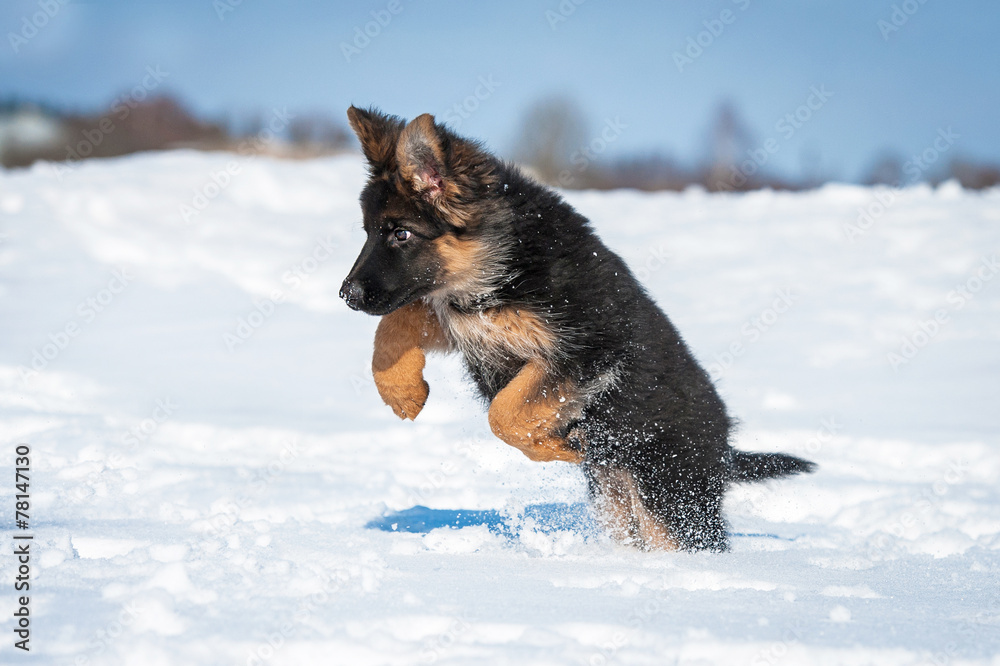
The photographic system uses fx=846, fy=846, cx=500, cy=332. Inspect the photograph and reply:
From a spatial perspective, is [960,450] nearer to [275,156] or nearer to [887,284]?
[887,284]

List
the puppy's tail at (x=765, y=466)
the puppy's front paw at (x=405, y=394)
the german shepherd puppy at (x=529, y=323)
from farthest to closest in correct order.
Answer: the puppy's tail at (x=765, y=466), the puppy's front paw at (x=405, y=394), the german shepherd puppy at (x=529, y=323)

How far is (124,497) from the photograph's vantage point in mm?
4129

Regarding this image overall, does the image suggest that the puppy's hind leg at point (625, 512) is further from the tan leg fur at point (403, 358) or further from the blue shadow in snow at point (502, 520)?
the tan leg fur at point (403, 358)

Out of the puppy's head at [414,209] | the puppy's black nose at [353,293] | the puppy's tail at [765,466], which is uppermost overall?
the puppy's head at [414,209]

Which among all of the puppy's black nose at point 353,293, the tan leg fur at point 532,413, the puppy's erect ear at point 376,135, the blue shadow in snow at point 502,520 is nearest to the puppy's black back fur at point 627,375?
the tan leg fur at point 532,413

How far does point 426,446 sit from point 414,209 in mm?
3073

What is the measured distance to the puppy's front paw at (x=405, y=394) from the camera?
398 centimetres

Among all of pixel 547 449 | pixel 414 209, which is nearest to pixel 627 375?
pixel 547 449

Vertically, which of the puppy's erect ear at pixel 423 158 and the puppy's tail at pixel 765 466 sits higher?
the puppy's erect ear at pixel 423 158

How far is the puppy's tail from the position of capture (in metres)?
4.46

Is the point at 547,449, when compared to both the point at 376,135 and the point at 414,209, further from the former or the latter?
the point at 376,135

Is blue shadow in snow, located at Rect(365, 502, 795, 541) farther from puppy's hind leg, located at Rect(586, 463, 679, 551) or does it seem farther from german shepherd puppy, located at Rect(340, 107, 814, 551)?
german shepherd puppy, located at Rect(340, 107, 814, 551)

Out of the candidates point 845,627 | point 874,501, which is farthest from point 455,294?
Answer: point 874,501

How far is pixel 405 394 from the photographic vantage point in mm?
3998
